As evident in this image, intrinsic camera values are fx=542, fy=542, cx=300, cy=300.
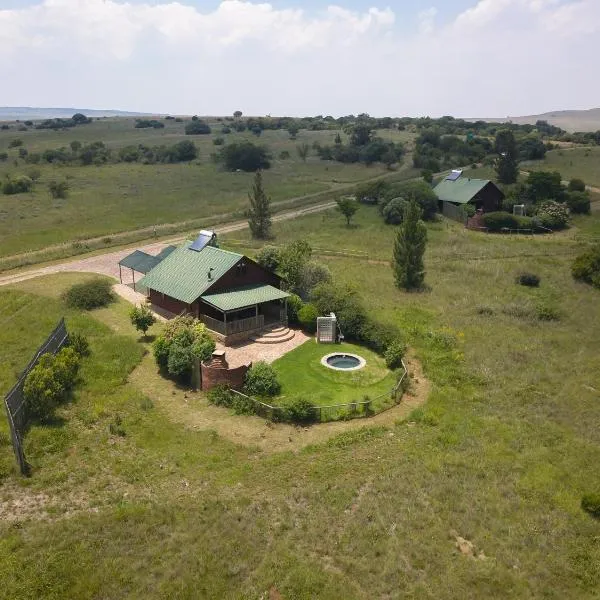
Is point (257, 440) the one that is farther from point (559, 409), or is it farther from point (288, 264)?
point (288, 264)

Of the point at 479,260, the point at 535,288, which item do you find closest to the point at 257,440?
the point at 535,288

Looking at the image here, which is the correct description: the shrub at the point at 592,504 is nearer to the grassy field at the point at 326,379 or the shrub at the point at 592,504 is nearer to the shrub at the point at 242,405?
the grassy field at the point at 326,379

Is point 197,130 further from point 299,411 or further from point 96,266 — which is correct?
point 299,411

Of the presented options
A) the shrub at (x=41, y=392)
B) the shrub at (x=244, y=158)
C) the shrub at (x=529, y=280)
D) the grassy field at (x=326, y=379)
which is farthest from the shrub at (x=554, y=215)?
the shrub at (x=244, y=158)

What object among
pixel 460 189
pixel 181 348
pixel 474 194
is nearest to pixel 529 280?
pixel 474 194

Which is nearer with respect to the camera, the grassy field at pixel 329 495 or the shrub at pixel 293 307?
the grassy field at pixel 329 495

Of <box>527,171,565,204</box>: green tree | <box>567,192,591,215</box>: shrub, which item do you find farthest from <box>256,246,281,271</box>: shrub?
<box>567,192,591,215</box>: shrub
